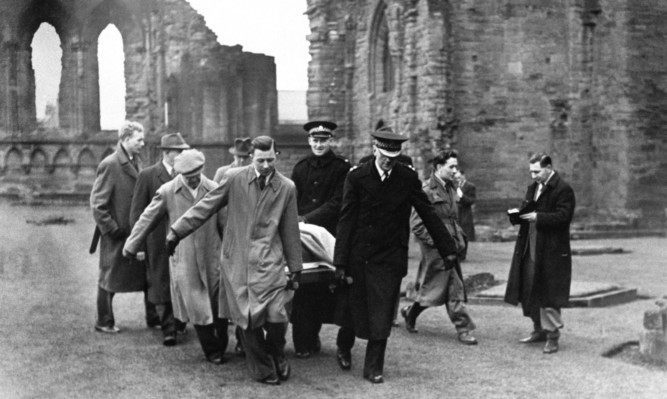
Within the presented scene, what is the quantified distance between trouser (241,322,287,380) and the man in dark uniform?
83 cm

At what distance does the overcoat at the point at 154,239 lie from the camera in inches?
369

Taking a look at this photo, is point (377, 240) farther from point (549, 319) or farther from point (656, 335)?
point (656, 335)

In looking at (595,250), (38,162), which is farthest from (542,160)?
(38,162)

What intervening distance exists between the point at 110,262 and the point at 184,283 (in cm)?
159

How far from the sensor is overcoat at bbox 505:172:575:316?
29.8 feet

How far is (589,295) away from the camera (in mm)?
11828

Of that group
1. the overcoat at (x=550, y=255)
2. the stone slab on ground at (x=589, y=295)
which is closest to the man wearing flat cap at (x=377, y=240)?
the overcoat at (x=550, y=255)

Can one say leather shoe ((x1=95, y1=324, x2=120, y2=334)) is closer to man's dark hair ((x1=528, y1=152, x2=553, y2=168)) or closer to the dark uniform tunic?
the dark uniform tunic

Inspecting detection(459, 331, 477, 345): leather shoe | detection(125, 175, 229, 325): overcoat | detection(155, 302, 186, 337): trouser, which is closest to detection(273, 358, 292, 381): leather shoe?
detection(125, 175, 229, 325): overcoat

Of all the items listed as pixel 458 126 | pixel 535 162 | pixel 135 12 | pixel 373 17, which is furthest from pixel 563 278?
pixel 135 12

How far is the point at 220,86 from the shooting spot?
31.6 metres

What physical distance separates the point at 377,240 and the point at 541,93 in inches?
675

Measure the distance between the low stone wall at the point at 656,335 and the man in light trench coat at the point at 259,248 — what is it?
3121mm

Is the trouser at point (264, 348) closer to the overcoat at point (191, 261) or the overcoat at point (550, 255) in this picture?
the overcoat at point (191, 261)
